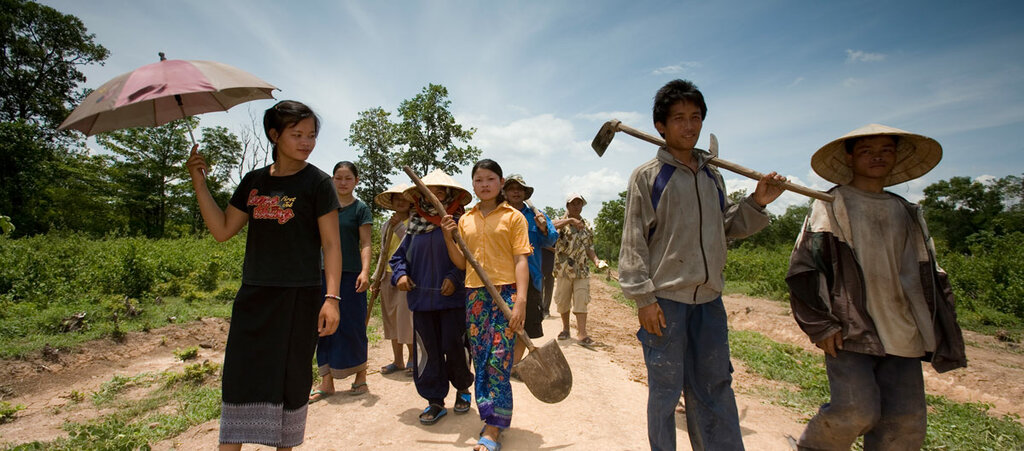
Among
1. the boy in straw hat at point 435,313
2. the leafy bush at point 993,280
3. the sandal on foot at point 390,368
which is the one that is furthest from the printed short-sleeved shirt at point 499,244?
the leafy bush at point 993,280

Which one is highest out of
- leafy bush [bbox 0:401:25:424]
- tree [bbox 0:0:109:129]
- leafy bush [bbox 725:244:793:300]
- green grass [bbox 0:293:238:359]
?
tree [bbox 0:0:109:129]

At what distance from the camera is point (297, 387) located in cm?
240

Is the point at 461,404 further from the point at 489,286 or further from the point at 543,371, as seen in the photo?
the point at 489,286

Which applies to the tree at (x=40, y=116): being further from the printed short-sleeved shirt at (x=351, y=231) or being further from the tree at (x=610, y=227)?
the tree at (x=610, y=227)

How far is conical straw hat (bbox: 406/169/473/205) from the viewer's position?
3793 millimetres

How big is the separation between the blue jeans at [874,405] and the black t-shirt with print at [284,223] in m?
2.68

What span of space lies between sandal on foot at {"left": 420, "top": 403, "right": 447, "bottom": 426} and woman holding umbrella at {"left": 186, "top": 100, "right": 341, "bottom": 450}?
128 cm

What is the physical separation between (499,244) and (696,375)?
4.89 ft

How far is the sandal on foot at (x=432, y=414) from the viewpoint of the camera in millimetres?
3553

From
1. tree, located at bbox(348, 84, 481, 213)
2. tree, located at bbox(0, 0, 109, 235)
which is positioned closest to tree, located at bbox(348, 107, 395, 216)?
tree, located at bbox(348, 84, 481, 213)

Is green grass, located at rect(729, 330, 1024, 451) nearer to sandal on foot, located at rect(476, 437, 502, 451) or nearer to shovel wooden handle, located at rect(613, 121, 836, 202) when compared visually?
shovel wooden handle, located at rect(613, 121, 836, 202)

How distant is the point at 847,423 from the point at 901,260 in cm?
89

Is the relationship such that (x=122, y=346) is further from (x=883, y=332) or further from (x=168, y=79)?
(x=883, y=332)

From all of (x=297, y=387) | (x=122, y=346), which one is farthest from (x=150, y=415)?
(x=122, y=346)
